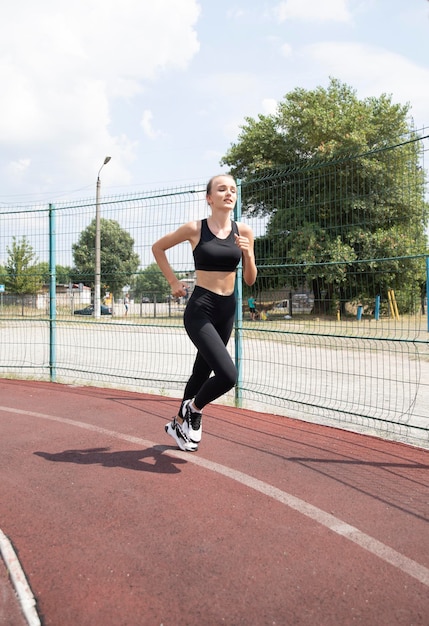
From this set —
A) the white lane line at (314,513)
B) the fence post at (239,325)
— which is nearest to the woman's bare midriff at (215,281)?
the white lane line at (314,513)

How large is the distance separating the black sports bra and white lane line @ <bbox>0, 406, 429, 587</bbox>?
1.56m

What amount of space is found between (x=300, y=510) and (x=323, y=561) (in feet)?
2.15

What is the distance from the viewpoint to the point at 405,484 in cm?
395

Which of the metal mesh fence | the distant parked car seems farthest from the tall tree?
the distant parked car

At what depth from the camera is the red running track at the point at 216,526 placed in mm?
2383

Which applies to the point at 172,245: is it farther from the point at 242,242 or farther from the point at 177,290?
the point at 242,242

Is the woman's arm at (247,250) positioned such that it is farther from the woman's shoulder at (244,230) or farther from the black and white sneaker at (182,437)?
the black and white sneaker at (182,437)

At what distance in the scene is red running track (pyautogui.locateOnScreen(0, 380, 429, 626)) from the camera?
2.38 meters

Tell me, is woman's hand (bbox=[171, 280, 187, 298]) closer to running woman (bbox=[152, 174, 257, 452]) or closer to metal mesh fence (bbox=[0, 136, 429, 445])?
running woman (bbox=[152, 174, 257, 452])

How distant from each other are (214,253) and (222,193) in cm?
51

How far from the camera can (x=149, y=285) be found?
27.1 feet

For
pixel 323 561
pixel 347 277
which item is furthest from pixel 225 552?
pixel 347 277

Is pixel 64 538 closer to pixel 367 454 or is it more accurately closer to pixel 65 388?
pixel 367 454

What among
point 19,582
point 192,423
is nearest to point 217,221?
point 192,423
